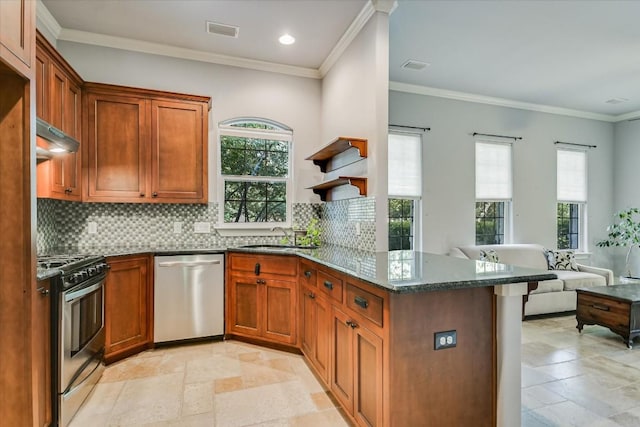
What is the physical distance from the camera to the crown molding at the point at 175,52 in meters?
3.48

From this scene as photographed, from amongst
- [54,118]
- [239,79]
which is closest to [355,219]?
[239,79]

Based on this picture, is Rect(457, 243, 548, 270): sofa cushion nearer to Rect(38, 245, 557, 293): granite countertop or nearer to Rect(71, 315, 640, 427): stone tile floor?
Rect(71, 315, 640, 427): stone tile floor

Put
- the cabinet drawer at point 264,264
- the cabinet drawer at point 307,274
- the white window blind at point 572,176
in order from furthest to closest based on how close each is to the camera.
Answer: the white window blind at point 572,176 → the cabinet drawer at point 264,264 → the cabinet drawer at point 307,274

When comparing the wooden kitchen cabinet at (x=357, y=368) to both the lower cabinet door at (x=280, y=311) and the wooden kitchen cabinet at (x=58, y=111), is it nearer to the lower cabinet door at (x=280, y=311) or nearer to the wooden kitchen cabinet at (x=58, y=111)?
the lower cabinet door at (x=280, y=311)

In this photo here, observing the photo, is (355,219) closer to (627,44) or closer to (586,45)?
(586,45)

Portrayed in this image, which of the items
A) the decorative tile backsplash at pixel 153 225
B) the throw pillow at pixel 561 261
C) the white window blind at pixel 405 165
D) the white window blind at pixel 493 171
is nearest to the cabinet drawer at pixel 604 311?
the throw pillow at pixel 561 261

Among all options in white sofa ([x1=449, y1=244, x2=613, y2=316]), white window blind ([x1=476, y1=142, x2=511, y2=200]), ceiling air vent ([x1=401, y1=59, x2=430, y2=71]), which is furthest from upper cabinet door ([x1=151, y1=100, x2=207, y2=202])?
white window blind ([x1=476, y1=142, x2=511, y2=200])

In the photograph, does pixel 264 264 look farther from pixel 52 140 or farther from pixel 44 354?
pixel 52 140

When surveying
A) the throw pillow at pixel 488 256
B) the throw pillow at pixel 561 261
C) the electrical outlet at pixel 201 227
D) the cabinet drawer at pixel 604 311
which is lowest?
the cabinet drawer at pixel 604 311

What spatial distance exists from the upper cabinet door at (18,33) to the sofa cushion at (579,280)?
5621 mm

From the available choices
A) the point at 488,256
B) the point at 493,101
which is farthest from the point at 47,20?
the point at 493,101

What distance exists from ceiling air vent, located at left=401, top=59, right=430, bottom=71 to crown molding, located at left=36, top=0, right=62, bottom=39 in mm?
3617

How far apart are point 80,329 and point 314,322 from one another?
5.31 feet

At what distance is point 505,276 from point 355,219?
1.75 meters
